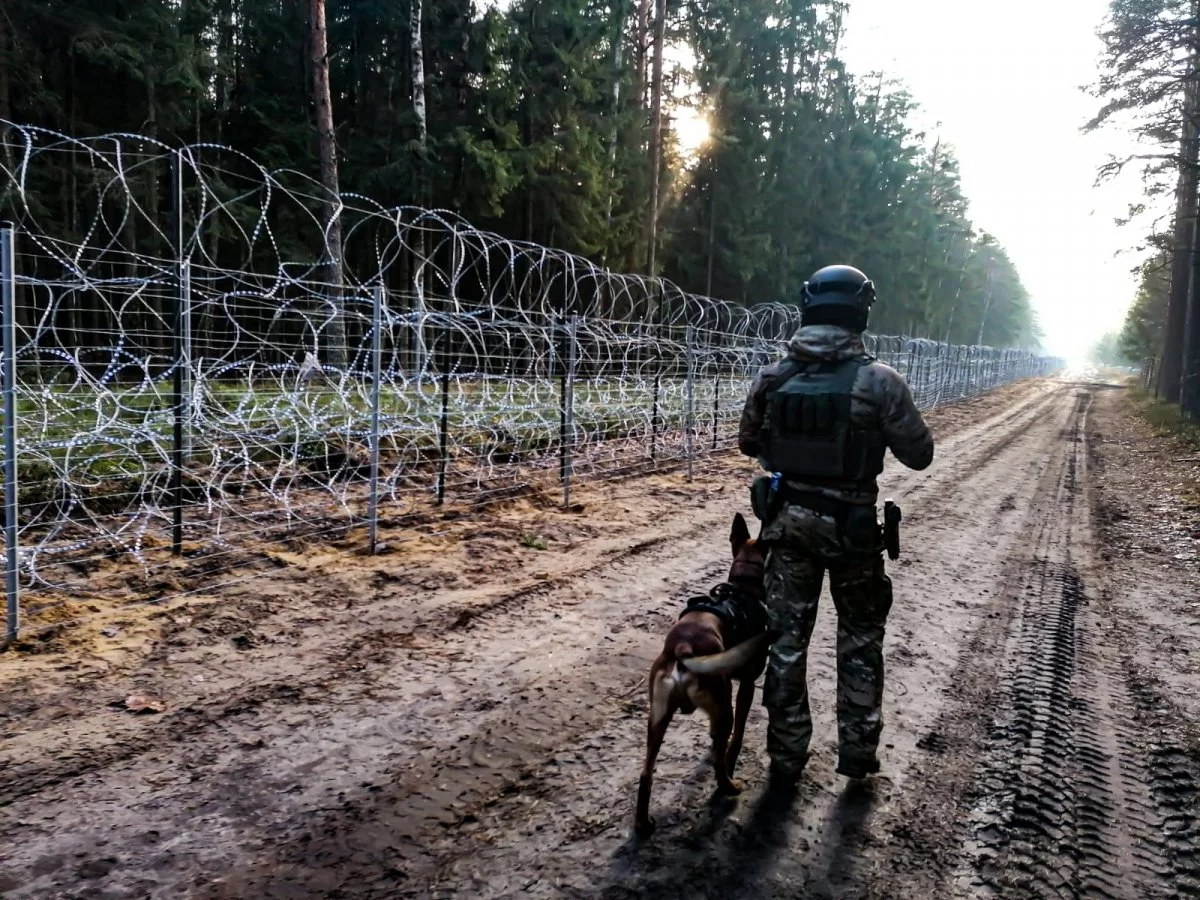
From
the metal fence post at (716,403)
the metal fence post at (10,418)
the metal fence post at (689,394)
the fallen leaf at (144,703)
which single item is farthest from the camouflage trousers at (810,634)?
the metal fence post at (716,403)

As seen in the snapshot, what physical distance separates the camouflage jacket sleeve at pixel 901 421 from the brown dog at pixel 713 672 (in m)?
0.79

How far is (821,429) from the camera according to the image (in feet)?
8.39

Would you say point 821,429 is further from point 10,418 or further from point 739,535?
point 10,418

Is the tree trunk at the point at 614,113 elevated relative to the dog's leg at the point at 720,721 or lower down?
elevated

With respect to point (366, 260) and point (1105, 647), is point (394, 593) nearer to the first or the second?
point (1105, 647)

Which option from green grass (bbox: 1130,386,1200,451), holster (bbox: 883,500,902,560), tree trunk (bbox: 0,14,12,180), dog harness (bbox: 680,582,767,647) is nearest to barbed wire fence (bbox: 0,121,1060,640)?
tree trunk (bbox: 0,14,12,180)

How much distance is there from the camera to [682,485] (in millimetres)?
8805

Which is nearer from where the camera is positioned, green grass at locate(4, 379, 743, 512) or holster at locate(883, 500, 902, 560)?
holster at locate(883, 500, 902, 560)

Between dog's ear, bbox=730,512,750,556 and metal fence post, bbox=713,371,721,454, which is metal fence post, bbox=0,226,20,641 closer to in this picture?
dog's ear, bbox=730,512,750,556

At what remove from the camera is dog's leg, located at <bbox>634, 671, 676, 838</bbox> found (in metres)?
2.29

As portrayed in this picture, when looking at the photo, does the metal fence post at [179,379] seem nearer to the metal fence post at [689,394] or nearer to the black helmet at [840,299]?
the black helmet at [840,299]

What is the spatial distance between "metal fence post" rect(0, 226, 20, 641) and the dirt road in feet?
0.96

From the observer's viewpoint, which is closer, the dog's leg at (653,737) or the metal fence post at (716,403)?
the dog's leg at (653,737)

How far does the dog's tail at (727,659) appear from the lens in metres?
2.28
